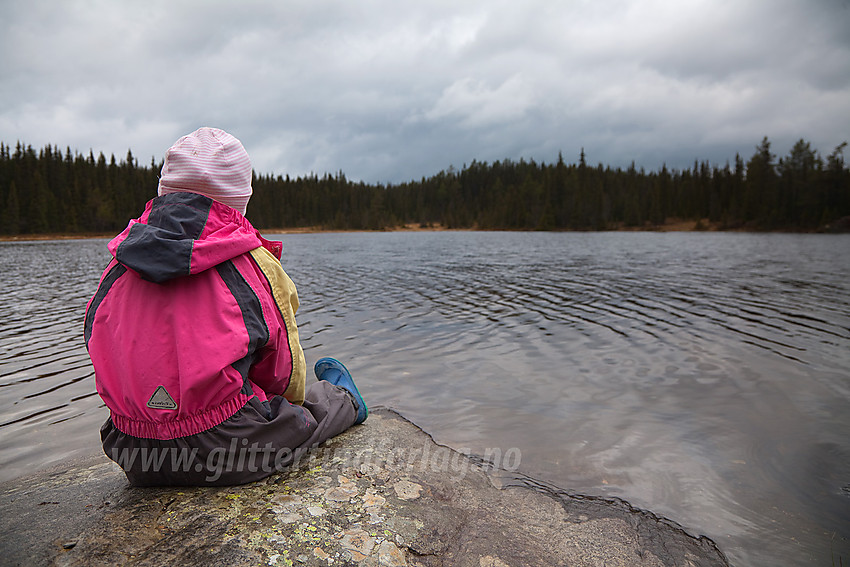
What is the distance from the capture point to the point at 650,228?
9019 centimetres

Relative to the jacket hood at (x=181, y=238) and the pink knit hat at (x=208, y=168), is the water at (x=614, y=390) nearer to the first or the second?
the jacket hood at (x=181, y=238)

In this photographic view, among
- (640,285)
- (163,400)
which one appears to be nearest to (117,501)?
(163,400)

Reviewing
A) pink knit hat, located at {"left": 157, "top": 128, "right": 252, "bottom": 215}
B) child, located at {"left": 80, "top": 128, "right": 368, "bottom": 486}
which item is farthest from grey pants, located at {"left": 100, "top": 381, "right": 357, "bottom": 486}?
pink knit hat, located at {"left": 157, "top": 128, "right": 252, "bottom": 215}

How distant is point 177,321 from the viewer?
7.59 feet

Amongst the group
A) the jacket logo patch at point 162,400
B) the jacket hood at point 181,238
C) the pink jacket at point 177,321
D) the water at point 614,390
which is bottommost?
the water at point 614,390

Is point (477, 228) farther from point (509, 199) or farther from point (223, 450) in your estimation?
point (223, 450)

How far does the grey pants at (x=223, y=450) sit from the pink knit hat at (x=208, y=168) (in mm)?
1130

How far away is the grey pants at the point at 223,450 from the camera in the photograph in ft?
8.13

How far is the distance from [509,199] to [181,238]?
110662mm

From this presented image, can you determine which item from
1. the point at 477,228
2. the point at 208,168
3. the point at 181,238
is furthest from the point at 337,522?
the point at 477,228

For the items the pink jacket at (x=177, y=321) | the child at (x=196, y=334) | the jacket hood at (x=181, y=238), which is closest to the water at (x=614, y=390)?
the child at (x=196, y=334)

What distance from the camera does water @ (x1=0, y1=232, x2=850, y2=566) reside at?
3.73 metres

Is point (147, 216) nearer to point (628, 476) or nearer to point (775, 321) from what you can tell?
→ point (628, 476)

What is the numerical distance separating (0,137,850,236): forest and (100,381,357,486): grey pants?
280 ft
